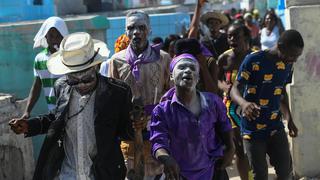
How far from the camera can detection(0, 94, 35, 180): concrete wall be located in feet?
18.3

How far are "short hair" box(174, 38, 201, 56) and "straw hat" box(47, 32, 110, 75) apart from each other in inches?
39.7

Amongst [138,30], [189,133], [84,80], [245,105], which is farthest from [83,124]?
[245,105]

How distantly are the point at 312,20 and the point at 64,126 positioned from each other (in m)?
3.27

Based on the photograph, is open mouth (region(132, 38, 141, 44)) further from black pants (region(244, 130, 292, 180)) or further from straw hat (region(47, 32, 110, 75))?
black pants (region(244, 130, 292, 180))


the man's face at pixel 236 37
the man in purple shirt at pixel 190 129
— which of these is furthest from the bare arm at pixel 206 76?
the man in purple shirt at pixel 190 129

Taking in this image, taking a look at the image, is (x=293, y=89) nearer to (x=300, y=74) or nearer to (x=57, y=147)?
(x=300, y=74)

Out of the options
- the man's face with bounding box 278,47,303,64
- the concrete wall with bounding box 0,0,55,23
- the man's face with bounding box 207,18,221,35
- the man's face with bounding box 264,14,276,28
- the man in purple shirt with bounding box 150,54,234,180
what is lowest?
the man in purple shirt with bounding box 150,54,234,180

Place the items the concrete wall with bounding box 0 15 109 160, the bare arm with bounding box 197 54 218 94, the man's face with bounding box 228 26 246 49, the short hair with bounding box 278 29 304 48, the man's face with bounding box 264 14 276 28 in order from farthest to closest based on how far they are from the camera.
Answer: the man's face with bounding box 264 14 276 28 → the concrete wall with bounding box 0 15 109 160 → the man's face with bounding box 228 26 246 49 → the bare arm with bounding box 197 54 218 94 → the short hair with bounding box 278 29 304 48

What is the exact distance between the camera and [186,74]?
11.7 ft

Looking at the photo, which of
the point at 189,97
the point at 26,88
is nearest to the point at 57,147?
the point at 189,97

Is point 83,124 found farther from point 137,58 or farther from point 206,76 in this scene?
point 206,76

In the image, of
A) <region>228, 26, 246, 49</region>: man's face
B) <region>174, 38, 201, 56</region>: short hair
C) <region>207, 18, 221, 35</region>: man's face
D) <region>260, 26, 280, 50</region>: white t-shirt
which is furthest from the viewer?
<region>260, 26, 280, 50</region>: white t-shirt

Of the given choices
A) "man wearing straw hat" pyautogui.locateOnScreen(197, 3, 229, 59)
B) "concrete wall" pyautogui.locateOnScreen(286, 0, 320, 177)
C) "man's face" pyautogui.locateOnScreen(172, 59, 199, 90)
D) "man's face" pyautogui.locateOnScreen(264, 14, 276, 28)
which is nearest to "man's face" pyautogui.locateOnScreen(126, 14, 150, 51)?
"man's face" pyautogui.locateOnScreen(172, 59, 199, 90)

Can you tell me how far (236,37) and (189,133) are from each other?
2236mm
